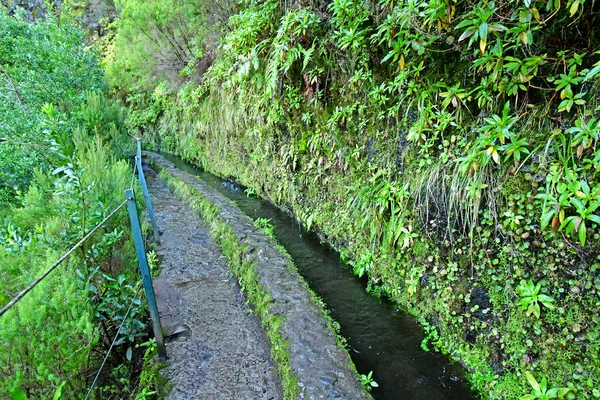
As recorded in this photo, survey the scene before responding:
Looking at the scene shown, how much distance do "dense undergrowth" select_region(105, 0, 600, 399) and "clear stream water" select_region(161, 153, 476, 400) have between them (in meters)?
0.14

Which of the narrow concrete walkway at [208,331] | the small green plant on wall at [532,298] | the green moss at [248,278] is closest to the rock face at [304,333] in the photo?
the green moss at [248,278]

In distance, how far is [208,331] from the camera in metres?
2.79

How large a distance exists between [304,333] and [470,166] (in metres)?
1.80

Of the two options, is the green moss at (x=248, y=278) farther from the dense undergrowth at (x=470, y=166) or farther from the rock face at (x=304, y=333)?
the dense undergrowth at (x=470, y=166)

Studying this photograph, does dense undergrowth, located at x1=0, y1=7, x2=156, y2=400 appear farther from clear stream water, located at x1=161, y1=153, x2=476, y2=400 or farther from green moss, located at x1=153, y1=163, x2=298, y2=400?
clear stream water, located at x1=161, y1=153, x2=476, y2=400

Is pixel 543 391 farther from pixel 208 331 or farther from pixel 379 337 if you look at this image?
pixel 208 331

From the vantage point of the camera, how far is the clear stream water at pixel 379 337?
2309mm

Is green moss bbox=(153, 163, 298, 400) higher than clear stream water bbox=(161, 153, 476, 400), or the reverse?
green moss bbox=(153, 163, 298, 400)

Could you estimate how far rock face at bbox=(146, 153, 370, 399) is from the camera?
6.59 ft

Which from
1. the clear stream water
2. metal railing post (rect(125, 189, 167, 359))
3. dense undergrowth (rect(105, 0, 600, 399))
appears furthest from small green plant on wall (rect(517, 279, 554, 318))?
metal railing post (rect(125, 189, 167, 359))

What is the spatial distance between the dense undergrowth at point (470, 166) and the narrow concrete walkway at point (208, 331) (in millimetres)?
1433

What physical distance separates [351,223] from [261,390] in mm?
2116

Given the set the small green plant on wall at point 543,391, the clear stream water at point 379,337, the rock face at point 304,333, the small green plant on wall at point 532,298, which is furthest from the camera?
A: the clear stream water at point 379,337

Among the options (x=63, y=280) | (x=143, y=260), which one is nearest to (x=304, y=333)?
(x=143, y=260)
